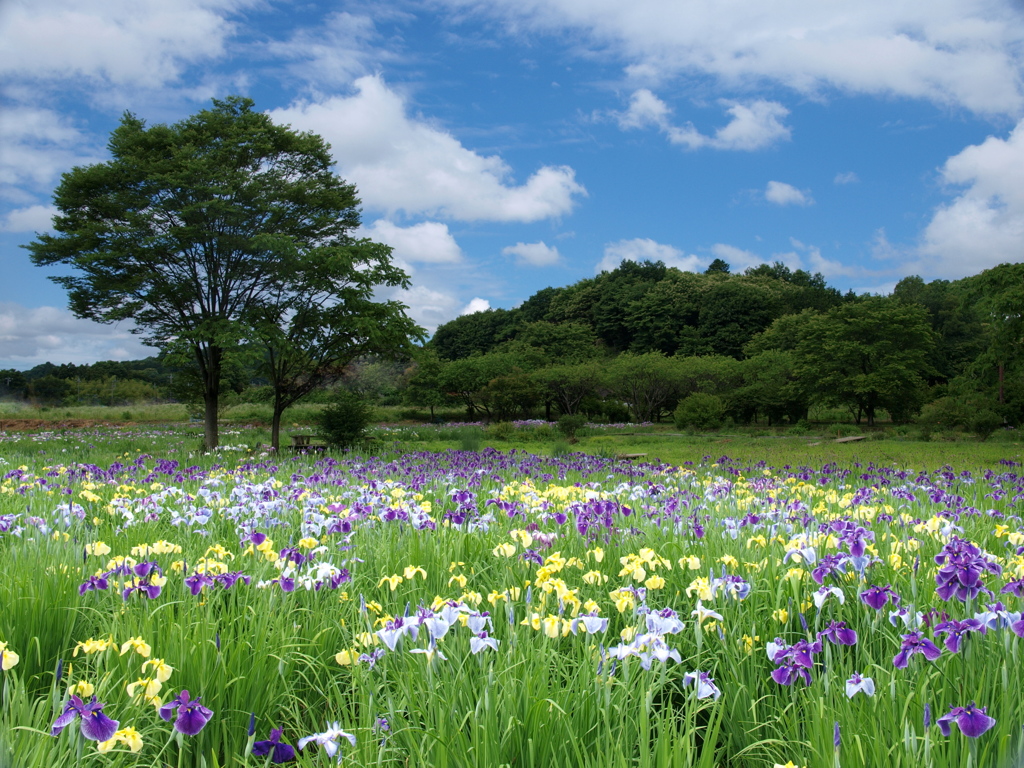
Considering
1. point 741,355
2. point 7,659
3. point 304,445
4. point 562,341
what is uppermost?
point 562,341

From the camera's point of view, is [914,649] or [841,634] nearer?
[914,649]

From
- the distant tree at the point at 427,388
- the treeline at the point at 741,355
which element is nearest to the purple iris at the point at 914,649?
the treeline at the point at 741,355

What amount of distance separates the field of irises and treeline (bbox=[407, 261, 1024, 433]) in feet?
47.1

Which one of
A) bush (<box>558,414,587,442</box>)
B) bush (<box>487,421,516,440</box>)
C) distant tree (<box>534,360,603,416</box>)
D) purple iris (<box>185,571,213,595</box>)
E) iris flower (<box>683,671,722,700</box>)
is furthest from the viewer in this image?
distant tree (<box>534,360,603,416</box>)

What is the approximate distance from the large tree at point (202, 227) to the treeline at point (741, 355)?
16.1 feet

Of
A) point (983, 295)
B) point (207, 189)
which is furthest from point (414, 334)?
point (983, 295)

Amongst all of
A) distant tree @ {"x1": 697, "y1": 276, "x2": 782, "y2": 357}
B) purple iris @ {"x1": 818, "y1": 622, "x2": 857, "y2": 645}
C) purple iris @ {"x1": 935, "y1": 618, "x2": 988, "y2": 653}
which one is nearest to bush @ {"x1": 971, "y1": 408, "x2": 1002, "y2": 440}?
purple iris @ {"x1": 935, "y1": 618, "x2": 988, "y2": 653}

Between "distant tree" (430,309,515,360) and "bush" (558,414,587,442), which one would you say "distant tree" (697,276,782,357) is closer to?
"distant tree" (430,309,515,360)

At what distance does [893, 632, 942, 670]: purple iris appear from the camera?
1797 mm

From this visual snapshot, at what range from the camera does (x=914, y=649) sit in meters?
1.87

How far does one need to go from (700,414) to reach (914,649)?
2630 cm

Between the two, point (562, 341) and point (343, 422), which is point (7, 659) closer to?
point (343, 422)

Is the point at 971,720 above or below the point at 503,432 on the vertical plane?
above

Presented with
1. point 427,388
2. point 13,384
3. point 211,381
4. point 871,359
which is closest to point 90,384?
point 13,384
